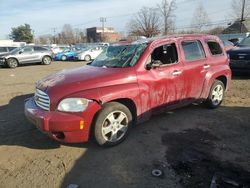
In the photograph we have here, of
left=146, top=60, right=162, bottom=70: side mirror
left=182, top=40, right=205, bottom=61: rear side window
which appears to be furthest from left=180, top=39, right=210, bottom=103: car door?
left=146, top=60, right=162, bottom=70: side mirror

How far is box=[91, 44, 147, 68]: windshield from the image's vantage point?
5.05m

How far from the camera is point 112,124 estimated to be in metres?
4.56

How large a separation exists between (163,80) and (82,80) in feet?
5.18

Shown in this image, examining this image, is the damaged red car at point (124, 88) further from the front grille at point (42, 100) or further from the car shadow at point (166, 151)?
the car shadow at point (166, 151)

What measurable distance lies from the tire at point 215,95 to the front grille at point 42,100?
12.4 feet

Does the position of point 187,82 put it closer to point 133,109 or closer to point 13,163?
point 133,109

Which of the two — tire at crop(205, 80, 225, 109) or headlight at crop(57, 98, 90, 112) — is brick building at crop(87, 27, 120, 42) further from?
headlight at crop(57, 98, 90, 112)

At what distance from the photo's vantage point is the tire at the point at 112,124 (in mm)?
4352

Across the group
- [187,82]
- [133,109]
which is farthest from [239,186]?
[187,82]

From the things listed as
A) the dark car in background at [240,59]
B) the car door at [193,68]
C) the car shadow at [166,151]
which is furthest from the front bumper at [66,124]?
the dark car in background at [240,59]

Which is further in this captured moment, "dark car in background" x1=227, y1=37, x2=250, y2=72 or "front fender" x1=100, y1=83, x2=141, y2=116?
"dark car in background" x1=227, y1=37, x2=250, y2=72

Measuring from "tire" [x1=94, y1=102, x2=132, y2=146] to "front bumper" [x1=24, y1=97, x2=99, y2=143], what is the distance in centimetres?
16

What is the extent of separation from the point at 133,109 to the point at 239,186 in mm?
2139

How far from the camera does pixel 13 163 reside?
4223 millimetres
